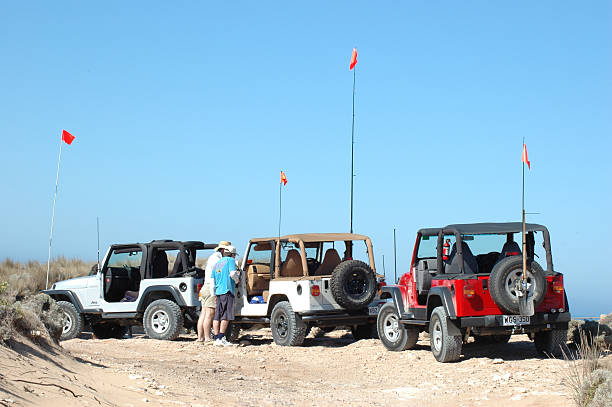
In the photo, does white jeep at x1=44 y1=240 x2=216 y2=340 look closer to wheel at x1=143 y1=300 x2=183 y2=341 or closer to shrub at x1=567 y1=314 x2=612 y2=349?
wheel at x1=143 y1=300 x2=183 y2=341

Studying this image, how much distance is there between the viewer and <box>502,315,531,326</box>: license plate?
11.7 m

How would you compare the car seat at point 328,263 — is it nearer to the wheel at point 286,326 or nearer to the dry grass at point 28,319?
the wheel at point 286,326

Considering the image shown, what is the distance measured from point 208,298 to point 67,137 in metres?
9.49

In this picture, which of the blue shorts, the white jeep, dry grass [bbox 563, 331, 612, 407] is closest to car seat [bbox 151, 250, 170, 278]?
the white jeep

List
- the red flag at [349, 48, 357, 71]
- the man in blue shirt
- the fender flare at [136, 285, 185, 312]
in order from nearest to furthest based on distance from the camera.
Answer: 1. the man in blue shirt
2. the fender flare at [136, 285, 185, 312]
3. the red flag at [349, 48, 357, 71]

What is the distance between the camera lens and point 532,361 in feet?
38.9

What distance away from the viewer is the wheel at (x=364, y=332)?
16.0m

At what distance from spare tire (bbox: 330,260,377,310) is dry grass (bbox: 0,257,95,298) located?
42.2ft

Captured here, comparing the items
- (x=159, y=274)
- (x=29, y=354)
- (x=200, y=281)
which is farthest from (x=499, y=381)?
(x=159, y=274)

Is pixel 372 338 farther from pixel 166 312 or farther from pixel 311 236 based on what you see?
pixel 166 312

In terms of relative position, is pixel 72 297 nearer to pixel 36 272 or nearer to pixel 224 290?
pixel 224 290

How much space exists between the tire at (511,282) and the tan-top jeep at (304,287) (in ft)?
11.2

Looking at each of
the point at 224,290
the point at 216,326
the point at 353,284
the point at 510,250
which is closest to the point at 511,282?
the point at 510,250

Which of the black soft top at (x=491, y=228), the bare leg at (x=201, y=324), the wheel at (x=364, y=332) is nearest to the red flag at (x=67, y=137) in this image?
the bare leg at (x=201, y=324)
